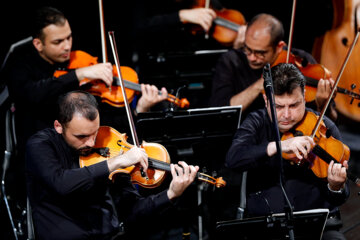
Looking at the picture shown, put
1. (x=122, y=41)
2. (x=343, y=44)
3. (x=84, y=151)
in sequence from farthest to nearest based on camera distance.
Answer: (x=122, y=41)
(x=343, y=44)
(x=84, y=151)

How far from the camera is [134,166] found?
2396 millimetres

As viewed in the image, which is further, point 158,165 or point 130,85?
point 130,85

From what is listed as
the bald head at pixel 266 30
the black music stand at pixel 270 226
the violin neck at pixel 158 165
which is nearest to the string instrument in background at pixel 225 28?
the bald head at pixel 266 30

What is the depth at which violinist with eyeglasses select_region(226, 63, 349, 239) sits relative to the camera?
2420 mm

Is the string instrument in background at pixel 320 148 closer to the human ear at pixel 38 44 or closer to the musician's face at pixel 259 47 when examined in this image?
the musician's face at pixel 259 47


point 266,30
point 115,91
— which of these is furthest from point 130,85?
point 266,30

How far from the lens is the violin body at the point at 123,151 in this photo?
7.95ft

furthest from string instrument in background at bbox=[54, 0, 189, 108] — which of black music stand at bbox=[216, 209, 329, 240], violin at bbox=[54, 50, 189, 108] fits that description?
black music stand at bbox=[216, 209, 329, 240]

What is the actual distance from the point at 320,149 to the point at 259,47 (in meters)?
1.13

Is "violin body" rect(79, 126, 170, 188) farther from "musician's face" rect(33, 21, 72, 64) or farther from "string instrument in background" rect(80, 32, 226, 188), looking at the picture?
"musician's face" rect(33, 21, 72, 64)

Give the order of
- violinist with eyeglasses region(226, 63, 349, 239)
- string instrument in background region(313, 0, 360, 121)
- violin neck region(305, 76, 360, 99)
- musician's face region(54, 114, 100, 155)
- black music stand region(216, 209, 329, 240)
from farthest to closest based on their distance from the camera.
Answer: string instrument in background region(313, 0, 360, 121), violin neck region(305, 76, 360, 99), violinist with eyeglasses region(226, 63, 349, 239), musician's face region(54, 114, 100, 155), black music stand region(216, 209, 329, 240)

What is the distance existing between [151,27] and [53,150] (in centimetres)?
177

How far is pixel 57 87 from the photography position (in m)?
2.90

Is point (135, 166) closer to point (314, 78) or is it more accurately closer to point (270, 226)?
point (270, 226)
